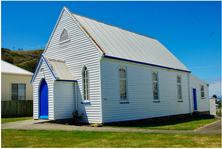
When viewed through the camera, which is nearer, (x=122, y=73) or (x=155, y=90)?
(x=122, y=73)

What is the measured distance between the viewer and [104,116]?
1573 cm

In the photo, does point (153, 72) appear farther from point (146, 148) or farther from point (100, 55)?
point (146, 148)

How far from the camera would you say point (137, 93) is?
1844 centimetres

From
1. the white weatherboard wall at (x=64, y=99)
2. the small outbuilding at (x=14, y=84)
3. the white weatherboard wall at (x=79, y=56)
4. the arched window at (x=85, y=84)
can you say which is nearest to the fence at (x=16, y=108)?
the small outbuilding at (x=14, y=84)

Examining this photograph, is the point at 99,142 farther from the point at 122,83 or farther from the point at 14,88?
the point at 14,88

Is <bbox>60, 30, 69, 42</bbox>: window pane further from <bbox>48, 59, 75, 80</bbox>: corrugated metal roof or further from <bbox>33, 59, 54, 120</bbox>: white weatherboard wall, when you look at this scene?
<bbox>33, 59, 54, 120</bbox>: white weatherboard wall

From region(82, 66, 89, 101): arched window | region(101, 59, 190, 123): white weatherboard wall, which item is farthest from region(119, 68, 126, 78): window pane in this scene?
region(82, 66, 89, 101): arched window

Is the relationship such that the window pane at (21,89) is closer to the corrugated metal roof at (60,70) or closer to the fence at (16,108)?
the fence at (16,108)

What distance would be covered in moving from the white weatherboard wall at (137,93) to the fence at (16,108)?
11.4m

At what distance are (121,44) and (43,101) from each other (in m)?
7.44

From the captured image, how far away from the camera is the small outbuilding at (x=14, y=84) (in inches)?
976

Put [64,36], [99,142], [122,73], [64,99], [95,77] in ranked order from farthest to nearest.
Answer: [64,36] → [122,73] → [64,99] → [95,77] → [99,142]

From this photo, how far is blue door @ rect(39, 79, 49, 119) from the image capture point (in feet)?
55.7

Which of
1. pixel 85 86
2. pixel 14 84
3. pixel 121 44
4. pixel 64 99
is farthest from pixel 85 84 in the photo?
pixel 14 84
